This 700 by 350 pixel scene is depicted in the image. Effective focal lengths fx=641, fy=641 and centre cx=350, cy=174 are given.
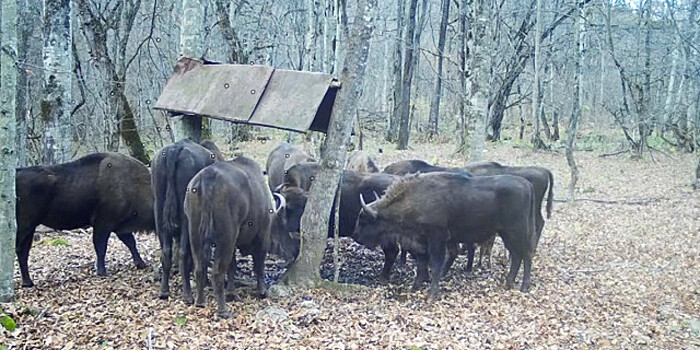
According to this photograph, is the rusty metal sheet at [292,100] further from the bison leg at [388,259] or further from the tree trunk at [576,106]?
the tree trunk at [576,106]

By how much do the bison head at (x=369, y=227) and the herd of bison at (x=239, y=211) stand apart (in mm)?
16

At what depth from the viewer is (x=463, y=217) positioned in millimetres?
9836

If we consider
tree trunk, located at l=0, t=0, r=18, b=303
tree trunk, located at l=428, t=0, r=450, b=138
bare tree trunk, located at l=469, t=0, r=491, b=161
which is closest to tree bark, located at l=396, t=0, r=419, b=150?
tree trunk, located at l=428, t=0, r=450, b=138

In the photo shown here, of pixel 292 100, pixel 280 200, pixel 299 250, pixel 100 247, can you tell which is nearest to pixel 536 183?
pixel 299 250

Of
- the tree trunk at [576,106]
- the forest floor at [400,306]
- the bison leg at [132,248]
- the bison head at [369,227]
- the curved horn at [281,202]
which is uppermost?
the tree trunk at [576,106]

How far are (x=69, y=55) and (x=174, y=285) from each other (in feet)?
17.3

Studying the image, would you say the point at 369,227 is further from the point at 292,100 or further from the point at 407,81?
the point at 407,81

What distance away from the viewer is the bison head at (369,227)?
1022 cm

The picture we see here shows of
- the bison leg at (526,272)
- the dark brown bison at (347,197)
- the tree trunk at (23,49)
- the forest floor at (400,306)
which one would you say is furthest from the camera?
the tree trunk at (23,49)

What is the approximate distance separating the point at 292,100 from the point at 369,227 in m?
2.59

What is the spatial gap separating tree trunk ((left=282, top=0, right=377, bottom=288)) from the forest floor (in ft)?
1.40

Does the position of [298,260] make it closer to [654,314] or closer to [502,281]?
[502,281]

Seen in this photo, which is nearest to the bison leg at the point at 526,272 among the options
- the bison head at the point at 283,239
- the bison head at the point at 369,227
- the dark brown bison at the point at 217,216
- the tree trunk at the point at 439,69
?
the bison head at the point at 369,227

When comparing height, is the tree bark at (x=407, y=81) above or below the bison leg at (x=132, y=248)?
above
